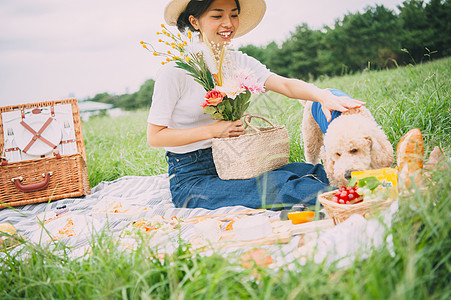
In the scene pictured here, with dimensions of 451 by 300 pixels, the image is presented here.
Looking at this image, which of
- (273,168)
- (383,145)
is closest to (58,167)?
(273,168)

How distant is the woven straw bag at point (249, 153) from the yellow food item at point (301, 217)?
23.3 inches

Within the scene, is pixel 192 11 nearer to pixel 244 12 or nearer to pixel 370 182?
pixel 244 12

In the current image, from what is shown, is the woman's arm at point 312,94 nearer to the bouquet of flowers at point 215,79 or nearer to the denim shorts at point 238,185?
the bouquet of flowers at point 215,79

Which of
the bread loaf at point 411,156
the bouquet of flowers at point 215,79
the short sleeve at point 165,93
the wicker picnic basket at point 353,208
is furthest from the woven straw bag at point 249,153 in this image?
the bread loaf at point 411,156

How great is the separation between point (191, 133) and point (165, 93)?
0.36 metres

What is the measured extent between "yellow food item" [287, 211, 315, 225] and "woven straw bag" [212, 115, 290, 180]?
591 millimetres

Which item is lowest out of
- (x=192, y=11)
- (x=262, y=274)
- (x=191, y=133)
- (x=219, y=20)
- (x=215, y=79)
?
(x=262, y=274)

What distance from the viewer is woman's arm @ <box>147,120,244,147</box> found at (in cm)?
261

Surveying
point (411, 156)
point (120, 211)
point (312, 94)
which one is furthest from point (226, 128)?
point (411, 156)

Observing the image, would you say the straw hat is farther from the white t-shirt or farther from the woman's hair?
the white t-shirt

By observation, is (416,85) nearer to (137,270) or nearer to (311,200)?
(311,200)

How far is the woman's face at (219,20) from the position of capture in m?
2.66

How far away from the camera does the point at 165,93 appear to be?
2635mm

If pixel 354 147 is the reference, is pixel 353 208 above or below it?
below
